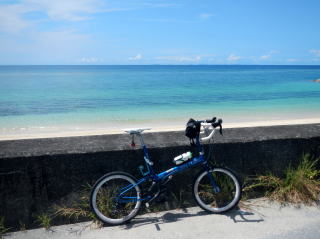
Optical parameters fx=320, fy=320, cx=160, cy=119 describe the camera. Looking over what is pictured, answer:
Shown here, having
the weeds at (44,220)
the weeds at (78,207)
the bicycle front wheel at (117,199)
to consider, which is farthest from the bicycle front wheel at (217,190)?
the weeds at (44,220)

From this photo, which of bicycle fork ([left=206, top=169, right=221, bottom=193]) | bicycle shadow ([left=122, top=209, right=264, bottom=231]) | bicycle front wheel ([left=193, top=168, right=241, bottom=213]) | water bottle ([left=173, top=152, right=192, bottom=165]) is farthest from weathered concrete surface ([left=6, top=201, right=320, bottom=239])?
water bottle ([left=173, top=152, right=192, bottom=165])

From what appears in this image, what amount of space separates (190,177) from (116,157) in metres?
0.89

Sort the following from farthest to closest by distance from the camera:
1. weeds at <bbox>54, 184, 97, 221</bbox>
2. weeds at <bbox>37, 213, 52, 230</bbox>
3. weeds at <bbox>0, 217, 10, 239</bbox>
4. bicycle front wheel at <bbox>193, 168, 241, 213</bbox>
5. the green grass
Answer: the green grass → bicycle front wheel at <bbox>193, 168, 241, 213</bbox> → weeds at <bbox>54, 184, 97, 221</bbox> → weeds at <bbox>37, 213, 52, 230</bbox> → weeds at <bbox>0, 217, 10, 239</bbox>

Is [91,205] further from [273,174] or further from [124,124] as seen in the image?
[124,124]

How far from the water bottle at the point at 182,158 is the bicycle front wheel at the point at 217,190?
274 mm

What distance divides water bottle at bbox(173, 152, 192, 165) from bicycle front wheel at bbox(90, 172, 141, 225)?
48 centimetres

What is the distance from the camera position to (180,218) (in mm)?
3379

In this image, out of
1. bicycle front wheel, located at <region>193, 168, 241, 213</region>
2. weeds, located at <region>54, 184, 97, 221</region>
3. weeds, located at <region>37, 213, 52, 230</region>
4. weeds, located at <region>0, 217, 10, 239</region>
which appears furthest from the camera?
bicycle front wheel, located at <region>193, 168, 241, 213</region>

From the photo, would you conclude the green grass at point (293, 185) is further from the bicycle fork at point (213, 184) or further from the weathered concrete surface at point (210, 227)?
the bicycle fork at point (213, 184)

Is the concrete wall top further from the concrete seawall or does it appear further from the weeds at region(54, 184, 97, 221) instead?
the weeds at region(54, 184, 97, 221)

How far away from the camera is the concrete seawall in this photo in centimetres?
308

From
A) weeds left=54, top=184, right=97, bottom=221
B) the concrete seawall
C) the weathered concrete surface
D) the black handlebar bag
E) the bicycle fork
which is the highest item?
the black handlebar bag

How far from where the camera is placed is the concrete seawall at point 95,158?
3.08m

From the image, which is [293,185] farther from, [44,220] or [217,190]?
[44,220]
